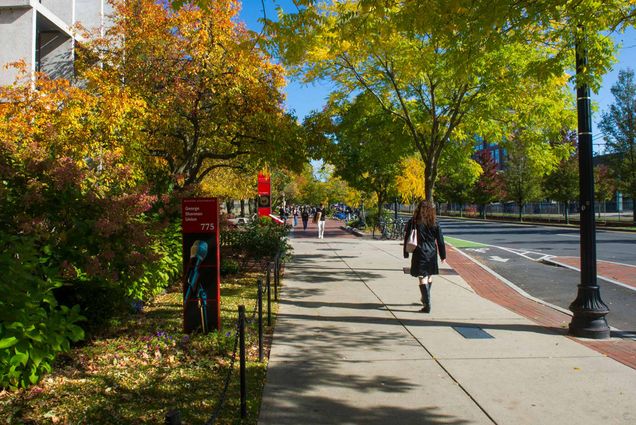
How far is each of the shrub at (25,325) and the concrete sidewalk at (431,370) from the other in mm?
1828

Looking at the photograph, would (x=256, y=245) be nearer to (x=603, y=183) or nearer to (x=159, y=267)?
(x=159, y=267)

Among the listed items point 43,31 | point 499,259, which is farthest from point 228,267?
point 43,31

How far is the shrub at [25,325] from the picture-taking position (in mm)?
3678

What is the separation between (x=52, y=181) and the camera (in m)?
5.48

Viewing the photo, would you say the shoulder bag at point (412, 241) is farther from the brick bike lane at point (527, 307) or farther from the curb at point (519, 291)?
the curb at point (519, 291)

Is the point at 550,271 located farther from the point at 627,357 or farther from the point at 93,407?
the point at 93,407

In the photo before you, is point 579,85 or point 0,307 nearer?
point 0,307

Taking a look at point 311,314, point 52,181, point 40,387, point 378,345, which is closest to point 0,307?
point 40,387

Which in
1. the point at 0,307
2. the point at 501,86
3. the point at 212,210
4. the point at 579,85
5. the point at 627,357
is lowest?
the point at 627,357

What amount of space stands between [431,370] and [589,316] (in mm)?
2616

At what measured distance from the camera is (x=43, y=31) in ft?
53.3

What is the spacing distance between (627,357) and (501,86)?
6787 mm

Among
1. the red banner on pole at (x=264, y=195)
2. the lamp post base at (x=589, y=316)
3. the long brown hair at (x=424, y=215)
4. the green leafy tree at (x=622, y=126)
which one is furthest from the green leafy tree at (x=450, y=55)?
the green leafy tree at (x=622, y=126)

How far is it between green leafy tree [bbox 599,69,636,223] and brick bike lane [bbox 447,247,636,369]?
27.7 meters
